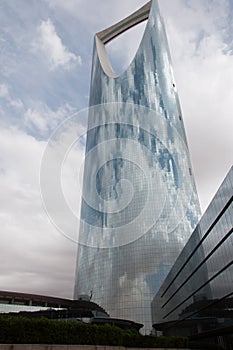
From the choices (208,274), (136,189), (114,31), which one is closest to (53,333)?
(208,274)

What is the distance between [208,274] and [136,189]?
69421 millimetres

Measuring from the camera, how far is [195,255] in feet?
178

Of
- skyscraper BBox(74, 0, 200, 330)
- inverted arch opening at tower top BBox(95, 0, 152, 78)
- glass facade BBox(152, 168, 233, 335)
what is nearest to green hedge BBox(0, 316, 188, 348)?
glass facade BBox(152, 168, 233, 335)

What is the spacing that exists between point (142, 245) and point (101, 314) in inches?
1025

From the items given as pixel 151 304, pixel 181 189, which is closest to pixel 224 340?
pixel 151 304

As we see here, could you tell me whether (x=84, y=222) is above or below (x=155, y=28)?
below

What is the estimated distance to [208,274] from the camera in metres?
47.4

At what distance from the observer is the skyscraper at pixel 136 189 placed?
10225cm

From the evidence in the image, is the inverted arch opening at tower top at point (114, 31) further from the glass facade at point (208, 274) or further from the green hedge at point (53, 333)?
the green hedge at point (53, 333)

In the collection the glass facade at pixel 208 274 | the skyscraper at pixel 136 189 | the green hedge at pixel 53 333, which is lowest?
the green hedge at pixel 53 333

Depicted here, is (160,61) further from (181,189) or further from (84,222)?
(84,222)

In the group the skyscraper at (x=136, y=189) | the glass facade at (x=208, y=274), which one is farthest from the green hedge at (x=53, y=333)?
the skyscraper at (x=136, y=189)

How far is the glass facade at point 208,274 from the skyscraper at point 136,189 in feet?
101

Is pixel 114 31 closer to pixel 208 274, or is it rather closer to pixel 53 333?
pixel 208 274
